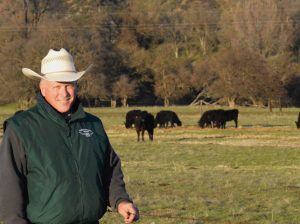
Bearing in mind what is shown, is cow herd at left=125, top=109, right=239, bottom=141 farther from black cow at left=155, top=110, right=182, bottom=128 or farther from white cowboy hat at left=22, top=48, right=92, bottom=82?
white cowboy hat at left=22, top=48, right=92, bottom=82

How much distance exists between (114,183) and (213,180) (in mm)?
13483

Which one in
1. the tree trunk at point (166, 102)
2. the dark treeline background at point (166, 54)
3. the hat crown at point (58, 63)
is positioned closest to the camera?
the hat crown at point (58, 63)

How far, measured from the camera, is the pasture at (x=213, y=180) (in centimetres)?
1377

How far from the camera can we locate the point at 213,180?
63.9 ft

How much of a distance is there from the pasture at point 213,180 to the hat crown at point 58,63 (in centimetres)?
708

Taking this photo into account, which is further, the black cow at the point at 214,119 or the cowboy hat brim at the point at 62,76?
the black cow at the point at 214,119

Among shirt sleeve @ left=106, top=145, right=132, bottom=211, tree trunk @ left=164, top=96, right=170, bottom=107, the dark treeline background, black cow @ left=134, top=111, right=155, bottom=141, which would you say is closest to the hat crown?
shirt sleeve @ left=106, top=145, right=132, bottom=211

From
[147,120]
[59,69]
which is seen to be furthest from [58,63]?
[147,120]

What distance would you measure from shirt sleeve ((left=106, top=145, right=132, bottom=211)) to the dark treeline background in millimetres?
77152

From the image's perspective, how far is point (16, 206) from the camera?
5.64 metres

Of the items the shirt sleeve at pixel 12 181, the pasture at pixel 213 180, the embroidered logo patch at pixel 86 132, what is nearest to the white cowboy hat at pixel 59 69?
the embroidered logo patch at pixel 86 132

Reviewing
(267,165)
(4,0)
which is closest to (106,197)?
(267,165)

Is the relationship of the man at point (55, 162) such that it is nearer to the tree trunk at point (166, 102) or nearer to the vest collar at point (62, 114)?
the vest collar at point (62, 114)

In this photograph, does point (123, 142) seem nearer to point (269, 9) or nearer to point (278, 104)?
point (278, 104)
